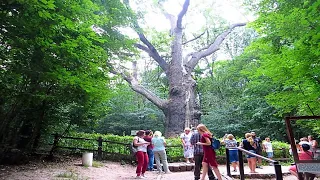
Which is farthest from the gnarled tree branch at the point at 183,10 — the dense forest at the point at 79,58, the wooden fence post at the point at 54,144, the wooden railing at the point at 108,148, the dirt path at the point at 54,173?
the dirt path at the point at 54,173

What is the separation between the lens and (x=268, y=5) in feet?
24.2

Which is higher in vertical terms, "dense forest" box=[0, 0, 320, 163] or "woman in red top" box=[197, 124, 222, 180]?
"dense forest" box=[0, 0, 320, 163]

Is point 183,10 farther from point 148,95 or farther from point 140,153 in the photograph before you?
point 140,153

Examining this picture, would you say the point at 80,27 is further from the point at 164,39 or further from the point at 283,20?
the point at 164,39

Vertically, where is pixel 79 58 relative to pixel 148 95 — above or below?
below

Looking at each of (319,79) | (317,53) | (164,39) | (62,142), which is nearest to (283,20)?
(317,53)

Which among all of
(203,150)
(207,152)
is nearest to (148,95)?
(203,150)

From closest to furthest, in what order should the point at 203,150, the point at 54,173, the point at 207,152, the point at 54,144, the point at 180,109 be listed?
the point at 207,152, the point at 203,150, the point at 54,173, the point at 54,144, the point at 180,109

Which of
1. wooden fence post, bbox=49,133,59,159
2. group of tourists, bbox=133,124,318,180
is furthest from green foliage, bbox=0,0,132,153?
group of tourists, bbox=133,124,318,180

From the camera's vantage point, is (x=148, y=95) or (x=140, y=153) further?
(x=148, y=95)

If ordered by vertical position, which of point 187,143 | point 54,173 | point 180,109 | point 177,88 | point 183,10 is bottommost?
point 54,173

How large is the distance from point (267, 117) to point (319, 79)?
1562 cm

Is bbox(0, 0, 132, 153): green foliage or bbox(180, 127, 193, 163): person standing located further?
bbox(180, 127, 193, 163): person standing

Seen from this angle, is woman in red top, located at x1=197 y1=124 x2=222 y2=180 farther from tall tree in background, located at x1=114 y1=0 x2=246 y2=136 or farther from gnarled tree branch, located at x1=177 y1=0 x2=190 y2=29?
gnarled tree branch, located at x1=177 y1=0 x2=190 y2=29
